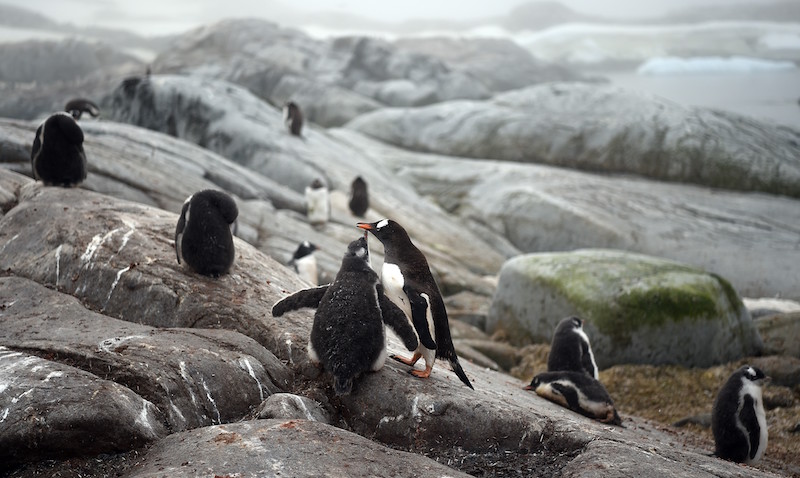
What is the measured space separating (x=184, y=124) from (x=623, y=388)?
44.2ft

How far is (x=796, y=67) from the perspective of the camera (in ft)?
77.8

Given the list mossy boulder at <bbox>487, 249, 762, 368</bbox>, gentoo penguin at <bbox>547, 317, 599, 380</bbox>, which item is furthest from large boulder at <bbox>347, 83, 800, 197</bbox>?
gentoo penguin at <bbox>547, 317, 599, 380</bbox>

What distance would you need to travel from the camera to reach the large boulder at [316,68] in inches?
1310

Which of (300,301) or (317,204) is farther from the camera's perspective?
(317,204)

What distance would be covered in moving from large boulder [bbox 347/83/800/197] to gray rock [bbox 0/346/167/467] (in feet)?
64.0

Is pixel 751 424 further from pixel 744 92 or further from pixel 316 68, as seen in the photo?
pixel 316 68

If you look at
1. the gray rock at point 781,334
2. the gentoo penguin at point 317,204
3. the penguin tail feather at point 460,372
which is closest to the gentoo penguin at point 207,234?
the penguin tail feather at point 460,372

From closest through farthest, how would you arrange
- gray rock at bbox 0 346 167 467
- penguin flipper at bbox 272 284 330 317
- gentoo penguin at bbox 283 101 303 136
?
1. gray rock at bbox 0 346 167 467
2. penguin flipper at bbox 272 284 330 317
3. gentoo penguin at bbox 283 101 303 136

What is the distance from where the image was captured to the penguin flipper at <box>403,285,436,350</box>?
200 inches

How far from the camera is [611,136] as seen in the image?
859 inches

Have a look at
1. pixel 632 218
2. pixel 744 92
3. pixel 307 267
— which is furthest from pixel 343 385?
pixel 744 92

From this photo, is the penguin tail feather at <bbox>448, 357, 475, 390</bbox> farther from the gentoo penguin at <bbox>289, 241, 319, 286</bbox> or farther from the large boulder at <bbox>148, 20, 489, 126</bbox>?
the large boulder at <bbox>148, 20, 489, 126</bbox>

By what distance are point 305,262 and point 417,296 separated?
5.66m

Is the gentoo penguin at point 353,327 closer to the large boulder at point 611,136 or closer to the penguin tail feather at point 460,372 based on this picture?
the penguin tail feather at point 460,372
